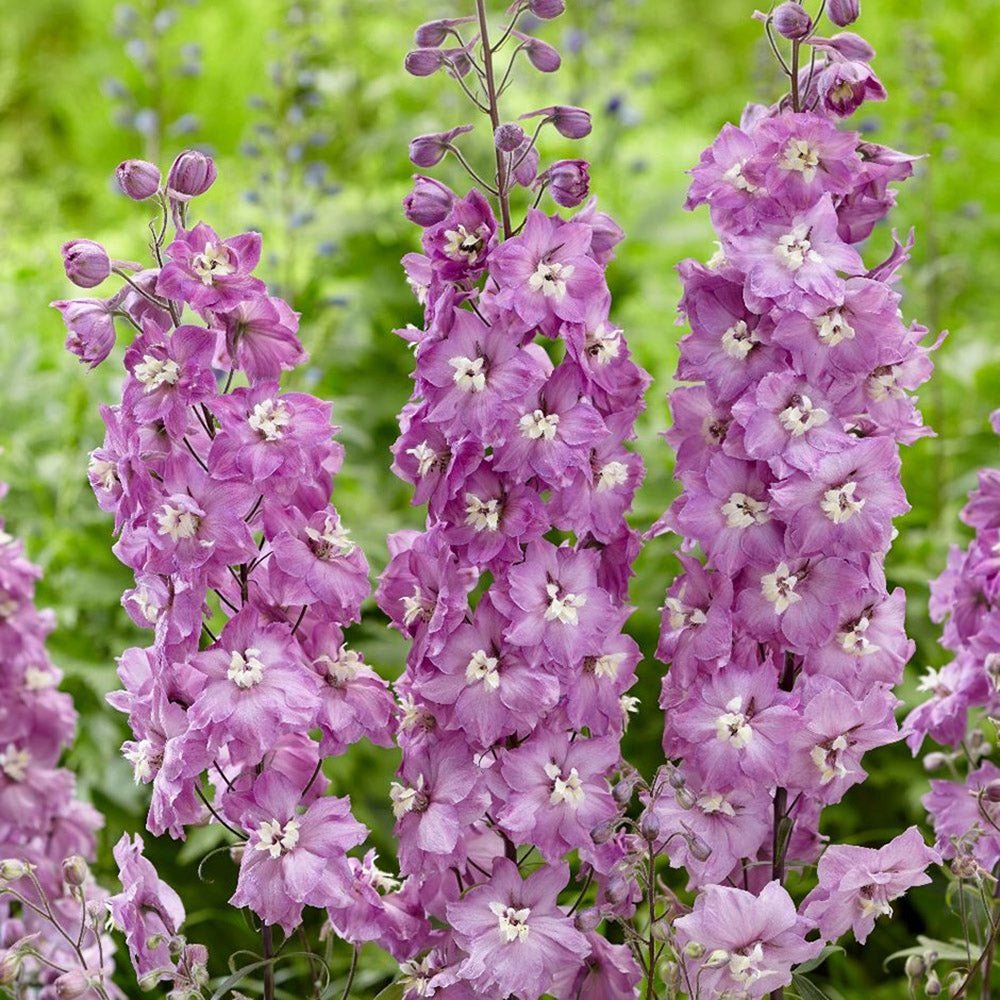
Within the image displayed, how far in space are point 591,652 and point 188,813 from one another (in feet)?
1.27

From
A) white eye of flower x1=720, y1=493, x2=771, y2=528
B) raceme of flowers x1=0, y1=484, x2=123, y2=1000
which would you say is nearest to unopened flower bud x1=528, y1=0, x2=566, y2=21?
white eye of flower x1=720, y1=493, x2=771, y2=528

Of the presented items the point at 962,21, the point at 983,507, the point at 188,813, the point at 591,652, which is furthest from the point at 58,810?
the point at 962,21

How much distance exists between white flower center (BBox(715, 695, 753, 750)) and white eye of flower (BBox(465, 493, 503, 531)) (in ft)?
0.85

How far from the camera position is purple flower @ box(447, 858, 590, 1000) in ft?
4.41

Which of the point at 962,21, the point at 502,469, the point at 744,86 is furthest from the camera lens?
the point at 744,86

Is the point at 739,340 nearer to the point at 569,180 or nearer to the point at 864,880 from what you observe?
the point at 569,180

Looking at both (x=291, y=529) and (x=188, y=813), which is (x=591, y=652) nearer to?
(x=291, y=529)

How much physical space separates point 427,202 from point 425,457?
223 millimetres

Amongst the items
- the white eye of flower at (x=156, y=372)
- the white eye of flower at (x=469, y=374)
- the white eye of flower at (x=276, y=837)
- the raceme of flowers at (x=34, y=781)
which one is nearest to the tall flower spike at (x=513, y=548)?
the white eye of flower at (x=469, y=374)

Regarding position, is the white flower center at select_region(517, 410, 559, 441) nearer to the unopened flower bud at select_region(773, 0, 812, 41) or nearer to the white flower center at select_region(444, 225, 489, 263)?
the white flower center at select_region(444, 225, 489, 263)

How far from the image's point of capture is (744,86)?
8.66 meters

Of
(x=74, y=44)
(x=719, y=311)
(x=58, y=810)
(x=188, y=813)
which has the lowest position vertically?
(x=58, y=810)

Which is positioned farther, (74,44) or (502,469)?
(74,44)

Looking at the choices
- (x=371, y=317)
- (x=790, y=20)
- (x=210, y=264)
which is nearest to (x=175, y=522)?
(x=210, y=264)
